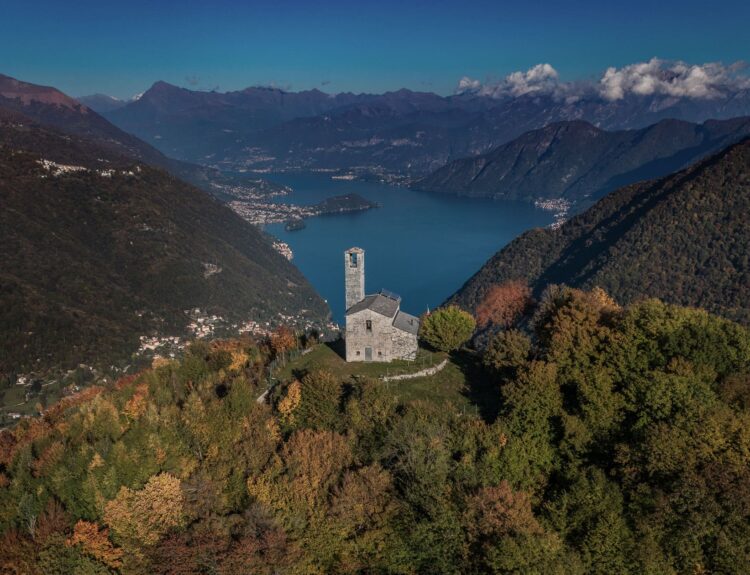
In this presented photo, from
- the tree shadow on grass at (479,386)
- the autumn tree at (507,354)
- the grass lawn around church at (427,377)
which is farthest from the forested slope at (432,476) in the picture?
the grass lawn around church at (427,377)

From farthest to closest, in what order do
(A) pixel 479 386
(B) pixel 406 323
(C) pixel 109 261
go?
(C) pixel 109 261 → (B) pixel 406 323 → (A) pixel 479 386

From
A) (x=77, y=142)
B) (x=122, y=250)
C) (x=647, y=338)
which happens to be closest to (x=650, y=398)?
(x=647, y=338)

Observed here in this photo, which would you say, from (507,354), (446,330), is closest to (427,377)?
(446,330)

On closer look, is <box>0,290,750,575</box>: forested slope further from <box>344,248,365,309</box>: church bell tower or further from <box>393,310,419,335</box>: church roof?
<box>344,248,365,309</box>: church bell tower

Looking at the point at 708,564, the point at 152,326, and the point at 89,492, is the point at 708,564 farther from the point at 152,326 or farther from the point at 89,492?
the point at 152,326

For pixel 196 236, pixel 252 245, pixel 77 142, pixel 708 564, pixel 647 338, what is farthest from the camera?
pixel 77 142

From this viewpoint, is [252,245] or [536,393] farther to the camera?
[252,245]

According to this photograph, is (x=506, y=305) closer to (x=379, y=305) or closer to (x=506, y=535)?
(x=379, y=305)
